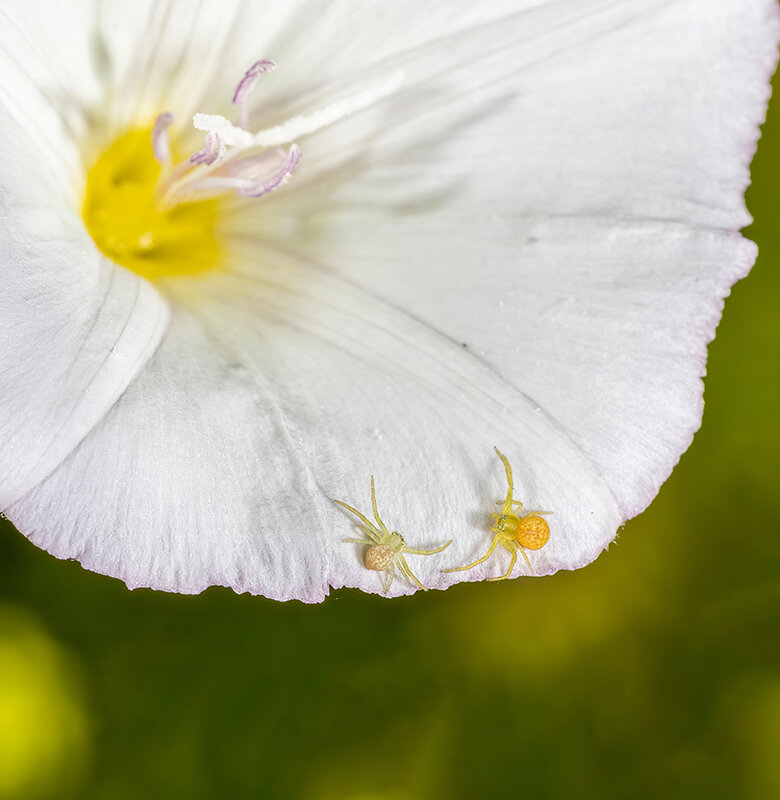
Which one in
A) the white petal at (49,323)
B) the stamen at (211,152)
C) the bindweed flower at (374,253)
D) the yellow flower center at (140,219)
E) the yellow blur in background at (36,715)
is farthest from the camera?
the yellow blur in background at (36,715)

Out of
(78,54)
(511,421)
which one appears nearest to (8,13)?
(78,54)

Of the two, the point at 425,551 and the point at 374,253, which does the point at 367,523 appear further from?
the point at 374,253

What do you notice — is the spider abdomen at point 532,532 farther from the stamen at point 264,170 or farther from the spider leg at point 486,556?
the stamen at point 264,170

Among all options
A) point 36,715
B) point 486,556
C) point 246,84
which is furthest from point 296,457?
point 36,715

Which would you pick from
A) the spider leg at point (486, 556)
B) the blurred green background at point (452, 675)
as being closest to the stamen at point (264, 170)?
the spider leg at point (486, 556)

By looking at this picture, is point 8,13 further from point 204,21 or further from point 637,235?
point 637,235

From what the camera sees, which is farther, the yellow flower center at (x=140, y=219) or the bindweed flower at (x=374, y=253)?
the yellow flower center at (x=140, y=219)
